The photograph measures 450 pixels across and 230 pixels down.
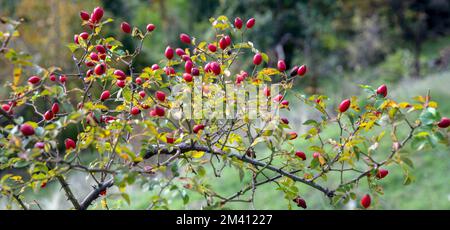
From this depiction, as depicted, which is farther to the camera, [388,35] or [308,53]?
[388,35]

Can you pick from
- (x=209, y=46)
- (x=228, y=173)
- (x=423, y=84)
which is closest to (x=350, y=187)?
(x=209, y=46)

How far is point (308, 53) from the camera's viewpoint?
39.4ft

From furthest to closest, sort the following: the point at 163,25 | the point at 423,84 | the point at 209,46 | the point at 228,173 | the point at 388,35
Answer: the point at 163,25, the point at 388,35, the point at 423,84, the point at 228,173, the point at 209,46

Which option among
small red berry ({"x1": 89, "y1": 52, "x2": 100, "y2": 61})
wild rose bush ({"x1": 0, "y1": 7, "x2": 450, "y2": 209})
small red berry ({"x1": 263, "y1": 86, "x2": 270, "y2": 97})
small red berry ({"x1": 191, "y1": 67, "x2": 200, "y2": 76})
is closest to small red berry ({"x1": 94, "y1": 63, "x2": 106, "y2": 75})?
wild rose bush ({"x1": 0, "y1": 7, "x2": 450, "y2": 209})

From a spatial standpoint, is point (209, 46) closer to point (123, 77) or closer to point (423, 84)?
point (123, 77)

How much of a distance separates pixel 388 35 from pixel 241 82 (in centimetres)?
1218

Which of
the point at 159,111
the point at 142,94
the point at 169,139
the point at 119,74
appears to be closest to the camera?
the point at 159,111

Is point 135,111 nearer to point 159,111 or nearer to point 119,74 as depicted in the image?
point 119,74

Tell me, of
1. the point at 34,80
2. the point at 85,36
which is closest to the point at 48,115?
the point at 34,80

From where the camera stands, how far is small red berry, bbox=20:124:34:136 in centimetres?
117

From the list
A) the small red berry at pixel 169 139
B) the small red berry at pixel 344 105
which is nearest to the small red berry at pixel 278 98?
the small red berry at pixel 344 105

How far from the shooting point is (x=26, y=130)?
1.17 m

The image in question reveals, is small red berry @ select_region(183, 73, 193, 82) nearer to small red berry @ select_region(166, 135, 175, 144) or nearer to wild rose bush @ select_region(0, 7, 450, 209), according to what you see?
wild rose bush @ select_region(0, 7, 450, 209)
